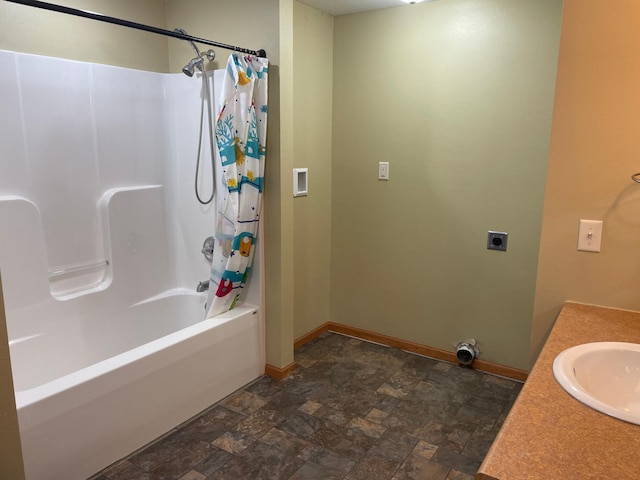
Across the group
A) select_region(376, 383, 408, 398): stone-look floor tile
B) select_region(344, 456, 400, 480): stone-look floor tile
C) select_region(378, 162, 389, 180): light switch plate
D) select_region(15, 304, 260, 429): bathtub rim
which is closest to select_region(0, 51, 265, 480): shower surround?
select_region(15, 304, 260, 429): bathtub rim

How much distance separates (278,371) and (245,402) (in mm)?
312

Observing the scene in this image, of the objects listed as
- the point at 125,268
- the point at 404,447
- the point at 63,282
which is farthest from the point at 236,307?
the point at 404,447

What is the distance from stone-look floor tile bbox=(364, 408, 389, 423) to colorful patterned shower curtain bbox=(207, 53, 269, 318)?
963 millimetres

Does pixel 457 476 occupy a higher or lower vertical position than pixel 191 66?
lower

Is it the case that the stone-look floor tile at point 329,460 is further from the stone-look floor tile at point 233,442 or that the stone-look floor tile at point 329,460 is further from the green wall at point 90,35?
the green wall at point 90,35

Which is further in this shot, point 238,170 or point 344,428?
point 238,170

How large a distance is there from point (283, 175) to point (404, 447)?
59.5 inches

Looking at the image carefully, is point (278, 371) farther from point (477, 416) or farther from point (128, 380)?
point (477, 416)

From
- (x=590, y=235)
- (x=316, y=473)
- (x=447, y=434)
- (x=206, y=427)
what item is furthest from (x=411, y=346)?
(x=590, y=235)

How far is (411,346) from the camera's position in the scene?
3246 millimetres

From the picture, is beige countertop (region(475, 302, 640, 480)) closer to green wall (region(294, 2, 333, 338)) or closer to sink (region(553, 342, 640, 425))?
sink (region(553, 342, 640, 425))

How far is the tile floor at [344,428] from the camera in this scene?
2.09 meters

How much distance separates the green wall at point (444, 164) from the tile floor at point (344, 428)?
40cm

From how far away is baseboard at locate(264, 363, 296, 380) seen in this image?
2861 mm
